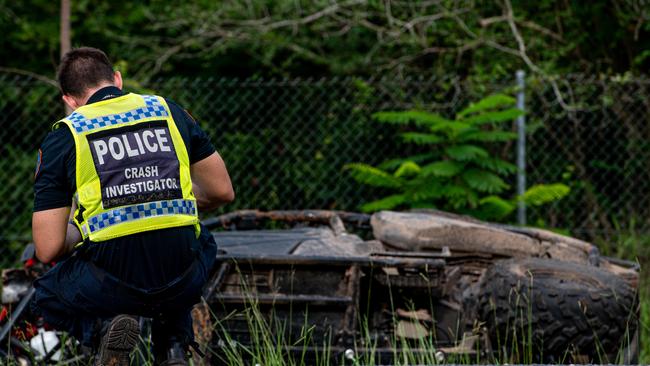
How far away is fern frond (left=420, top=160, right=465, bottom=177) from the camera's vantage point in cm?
805

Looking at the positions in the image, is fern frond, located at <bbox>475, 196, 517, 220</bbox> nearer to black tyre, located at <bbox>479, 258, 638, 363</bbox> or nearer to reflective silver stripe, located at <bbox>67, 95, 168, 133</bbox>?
black tyre, located at <bbox>479, 258, 638, 363</bbox>

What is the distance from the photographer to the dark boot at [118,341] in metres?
3.22

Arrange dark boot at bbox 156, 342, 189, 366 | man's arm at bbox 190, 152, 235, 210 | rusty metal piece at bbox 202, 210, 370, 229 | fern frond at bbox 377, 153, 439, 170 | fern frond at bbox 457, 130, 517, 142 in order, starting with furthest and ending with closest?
fern frond at bbox 377, 153, 439, 170 → fern frond at bbox 457, 130, 517, 142 → rusty metal piece at bbox 202, 210, 370, 229 → man's arm at bbox 190, 152, 235, 210 → dark boot at bbox 156, 342, 189, 366

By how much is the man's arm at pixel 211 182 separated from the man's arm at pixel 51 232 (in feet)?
1.78

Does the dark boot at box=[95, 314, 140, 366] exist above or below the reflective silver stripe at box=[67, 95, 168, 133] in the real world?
below

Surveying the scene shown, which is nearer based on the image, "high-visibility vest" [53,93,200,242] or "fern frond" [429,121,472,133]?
"high-visibility vest" [53,93,200,242]

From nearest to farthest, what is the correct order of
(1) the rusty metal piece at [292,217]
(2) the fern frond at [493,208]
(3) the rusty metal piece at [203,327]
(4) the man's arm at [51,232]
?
(4) the man's arm at [51,232] → (3) the rusty metal piece at [203,327] → (1) the rusty metal piece at [292,217] → (2) the fern frond at [493,208]

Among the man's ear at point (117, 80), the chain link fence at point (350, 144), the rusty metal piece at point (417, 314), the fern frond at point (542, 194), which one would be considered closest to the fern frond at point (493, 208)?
the fern frond at point (542, 194)

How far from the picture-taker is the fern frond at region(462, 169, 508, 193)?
8.03 m

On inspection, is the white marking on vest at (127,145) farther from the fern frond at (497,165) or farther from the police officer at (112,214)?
the fern frond at (497,165)

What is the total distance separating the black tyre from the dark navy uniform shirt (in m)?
1.71

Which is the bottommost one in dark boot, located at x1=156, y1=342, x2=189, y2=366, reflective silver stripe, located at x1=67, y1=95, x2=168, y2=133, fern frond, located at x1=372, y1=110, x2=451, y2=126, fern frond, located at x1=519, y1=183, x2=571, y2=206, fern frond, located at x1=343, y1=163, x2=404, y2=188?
fern frond, located at x1=519, y1=183, x2=571, y2=206

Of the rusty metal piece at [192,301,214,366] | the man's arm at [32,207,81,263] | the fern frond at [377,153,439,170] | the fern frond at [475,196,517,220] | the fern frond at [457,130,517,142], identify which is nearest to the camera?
the man's arm at [32,207,81,263]

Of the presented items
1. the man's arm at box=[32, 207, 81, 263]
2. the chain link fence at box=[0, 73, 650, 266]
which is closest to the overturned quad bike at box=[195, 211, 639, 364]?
the man's arm at box=[32, 207, 81, 263]
